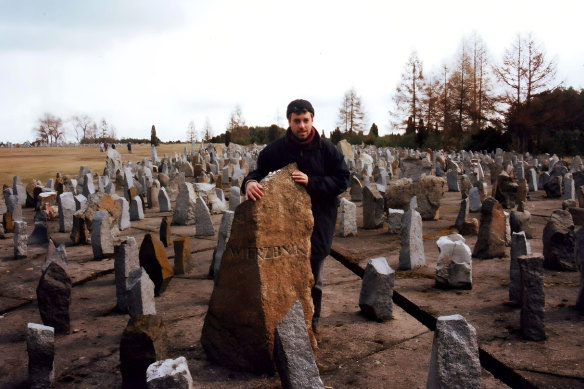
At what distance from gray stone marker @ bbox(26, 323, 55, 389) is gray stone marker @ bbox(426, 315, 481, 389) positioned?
2118mm

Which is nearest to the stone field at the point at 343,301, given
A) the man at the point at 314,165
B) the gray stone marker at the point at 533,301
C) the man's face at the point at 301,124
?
the gray stone marker at the point at 533,301

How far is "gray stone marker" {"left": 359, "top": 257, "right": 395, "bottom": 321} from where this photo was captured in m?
3.79

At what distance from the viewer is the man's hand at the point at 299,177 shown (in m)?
3.08

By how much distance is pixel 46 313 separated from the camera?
11.9ft

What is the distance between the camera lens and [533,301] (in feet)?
10.8

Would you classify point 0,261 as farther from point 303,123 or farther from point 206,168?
point 206,168

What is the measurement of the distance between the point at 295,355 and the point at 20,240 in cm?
475

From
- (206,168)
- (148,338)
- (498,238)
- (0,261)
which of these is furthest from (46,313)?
(206,168)

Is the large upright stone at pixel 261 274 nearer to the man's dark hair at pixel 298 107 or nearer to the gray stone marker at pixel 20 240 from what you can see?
the man's dark hair at pixel 298 107

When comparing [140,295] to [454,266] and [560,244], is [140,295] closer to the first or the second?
[454,266]

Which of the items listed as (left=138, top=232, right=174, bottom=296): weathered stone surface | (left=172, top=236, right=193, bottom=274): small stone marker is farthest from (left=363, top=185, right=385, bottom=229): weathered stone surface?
(left=138, top=232, right=174, bottom=296): weathered stone surface

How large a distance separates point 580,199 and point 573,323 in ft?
17.8

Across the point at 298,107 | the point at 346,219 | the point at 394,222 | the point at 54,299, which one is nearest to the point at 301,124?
the point at 298,107

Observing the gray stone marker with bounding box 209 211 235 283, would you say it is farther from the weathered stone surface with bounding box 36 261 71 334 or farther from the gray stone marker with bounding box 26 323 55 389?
the gray stone marker with bounding box 26 323 55 389
